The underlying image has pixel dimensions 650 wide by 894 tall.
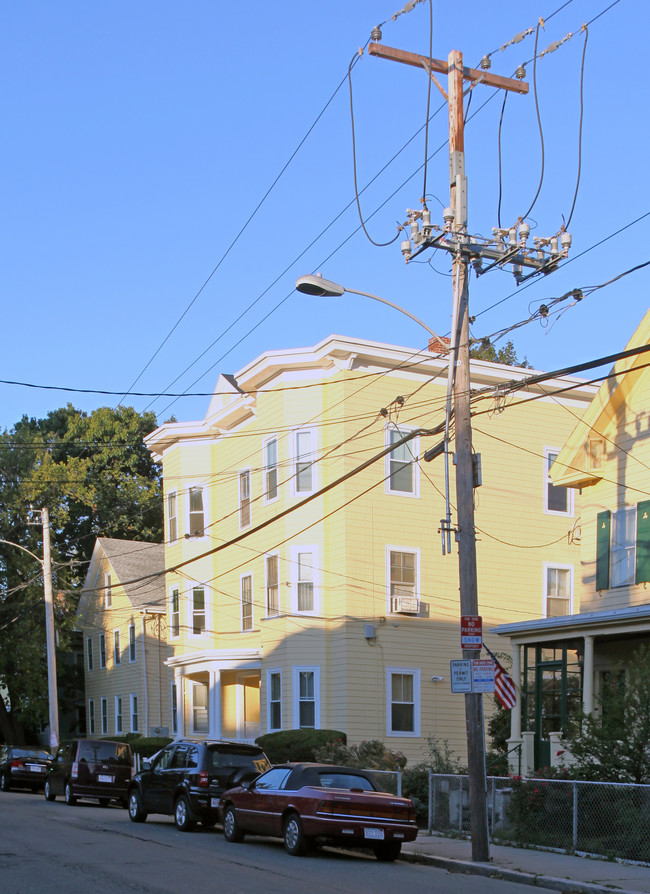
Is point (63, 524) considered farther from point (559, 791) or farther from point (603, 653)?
point (559, 791)

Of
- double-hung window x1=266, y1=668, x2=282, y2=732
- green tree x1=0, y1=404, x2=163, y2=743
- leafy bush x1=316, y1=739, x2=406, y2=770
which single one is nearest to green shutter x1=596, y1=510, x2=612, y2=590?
leafy bush x1=316, y1=739, x2=406, y2=770

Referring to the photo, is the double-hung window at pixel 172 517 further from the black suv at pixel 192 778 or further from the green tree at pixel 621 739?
the green tree at pixel 621 739

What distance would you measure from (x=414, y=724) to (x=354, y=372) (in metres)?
9.85

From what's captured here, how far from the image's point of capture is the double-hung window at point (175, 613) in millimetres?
36562

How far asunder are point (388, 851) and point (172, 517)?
2277 cm

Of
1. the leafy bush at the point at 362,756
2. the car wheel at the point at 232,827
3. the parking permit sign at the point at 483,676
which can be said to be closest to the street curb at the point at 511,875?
the parking permit sign at the point at 483,676

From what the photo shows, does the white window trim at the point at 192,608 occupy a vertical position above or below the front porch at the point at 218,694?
above

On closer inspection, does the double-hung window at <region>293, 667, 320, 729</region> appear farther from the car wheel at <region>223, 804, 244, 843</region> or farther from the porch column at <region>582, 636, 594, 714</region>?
the car wheel at <region>223, 804, 244, 843</region>

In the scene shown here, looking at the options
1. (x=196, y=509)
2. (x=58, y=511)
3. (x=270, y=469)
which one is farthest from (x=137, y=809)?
(x=58, y=511)

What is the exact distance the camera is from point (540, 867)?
13664 millimetres

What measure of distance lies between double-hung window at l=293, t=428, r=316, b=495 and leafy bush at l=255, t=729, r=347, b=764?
6.54 metres

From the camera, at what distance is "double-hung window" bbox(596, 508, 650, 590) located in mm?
21453

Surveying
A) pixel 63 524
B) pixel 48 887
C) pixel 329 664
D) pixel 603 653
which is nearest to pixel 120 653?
pixel 63 524

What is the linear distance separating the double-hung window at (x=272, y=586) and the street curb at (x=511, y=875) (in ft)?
51.2
